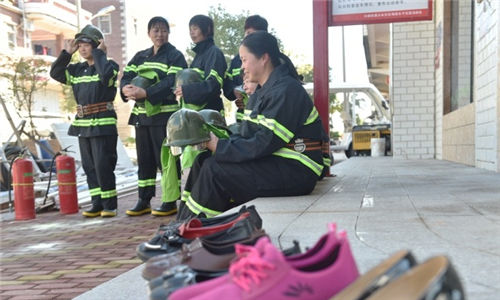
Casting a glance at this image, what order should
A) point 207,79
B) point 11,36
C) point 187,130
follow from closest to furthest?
point 187,130
point 207,79
point 11,36

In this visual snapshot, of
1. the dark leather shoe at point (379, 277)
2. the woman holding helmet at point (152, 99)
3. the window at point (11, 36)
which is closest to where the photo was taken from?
the dark leather shoe at point (379, 277)

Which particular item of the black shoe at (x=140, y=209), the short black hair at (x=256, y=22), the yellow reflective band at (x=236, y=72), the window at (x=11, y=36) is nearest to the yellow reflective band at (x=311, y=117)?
the short black hair at (x=256, y=22)

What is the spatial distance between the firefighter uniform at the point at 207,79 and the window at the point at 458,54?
4.50m

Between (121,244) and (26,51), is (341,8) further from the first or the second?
(26,51)

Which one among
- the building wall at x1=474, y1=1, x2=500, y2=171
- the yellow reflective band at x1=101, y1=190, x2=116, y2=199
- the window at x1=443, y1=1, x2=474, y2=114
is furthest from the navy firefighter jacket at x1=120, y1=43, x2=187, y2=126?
the window at x1=443, y1=1, x2=474, y2=114

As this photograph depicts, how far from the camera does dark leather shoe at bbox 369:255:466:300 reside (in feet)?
3.24

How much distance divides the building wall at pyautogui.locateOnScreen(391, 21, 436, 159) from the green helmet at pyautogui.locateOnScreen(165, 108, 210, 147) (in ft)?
29.2

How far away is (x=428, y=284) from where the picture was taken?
0.98 m

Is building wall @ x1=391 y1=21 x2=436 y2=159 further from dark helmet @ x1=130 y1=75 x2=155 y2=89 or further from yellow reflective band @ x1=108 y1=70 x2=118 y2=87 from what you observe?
yellow reflective band @ x1=108 y1=70 x2=118 y2=87

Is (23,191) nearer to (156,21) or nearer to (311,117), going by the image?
(156,21)

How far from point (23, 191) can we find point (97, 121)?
161cm

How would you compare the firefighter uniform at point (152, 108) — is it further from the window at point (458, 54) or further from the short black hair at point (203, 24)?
the window at point (458, 54)

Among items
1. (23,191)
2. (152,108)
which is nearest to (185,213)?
(152,108)

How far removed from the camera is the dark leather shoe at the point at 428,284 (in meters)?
0.99
